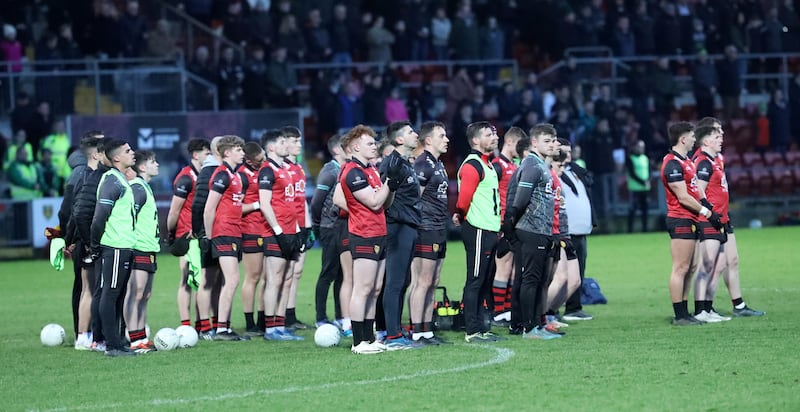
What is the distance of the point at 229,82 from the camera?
2700 centimetres

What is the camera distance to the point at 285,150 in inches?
543

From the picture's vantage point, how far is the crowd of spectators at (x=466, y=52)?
2714 centimetres

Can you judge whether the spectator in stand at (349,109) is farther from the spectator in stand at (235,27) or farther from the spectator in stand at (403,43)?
the spectator in stand at (235,27)

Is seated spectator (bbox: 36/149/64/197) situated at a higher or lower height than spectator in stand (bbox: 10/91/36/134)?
lower

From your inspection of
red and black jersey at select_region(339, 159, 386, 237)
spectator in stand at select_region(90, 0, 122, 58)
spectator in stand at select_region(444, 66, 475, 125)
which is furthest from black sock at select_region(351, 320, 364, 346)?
spectator in stand at select_region(444, 66, 475, 125)

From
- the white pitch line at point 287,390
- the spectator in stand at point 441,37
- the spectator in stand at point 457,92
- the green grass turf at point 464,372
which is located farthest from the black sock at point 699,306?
the spectator in stand at point 441,37

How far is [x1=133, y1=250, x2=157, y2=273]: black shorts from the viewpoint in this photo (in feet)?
40.7

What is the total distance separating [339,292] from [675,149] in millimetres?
4010

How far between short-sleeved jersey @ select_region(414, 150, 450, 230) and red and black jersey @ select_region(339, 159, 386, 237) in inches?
28.4

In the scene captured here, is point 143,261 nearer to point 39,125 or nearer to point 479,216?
point 479,216

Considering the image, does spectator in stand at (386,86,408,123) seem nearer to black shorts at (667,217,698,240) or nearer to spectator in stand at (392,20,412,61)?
spectator in stand at (392,20,412,61)

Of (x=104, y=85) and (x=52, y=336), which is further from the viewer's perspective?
(x=104, y=85)

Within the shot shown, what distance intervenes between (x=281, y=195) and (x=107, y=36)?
46.0 feet

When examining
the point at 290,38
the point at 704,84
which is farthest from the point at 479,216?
the point at 704,84
